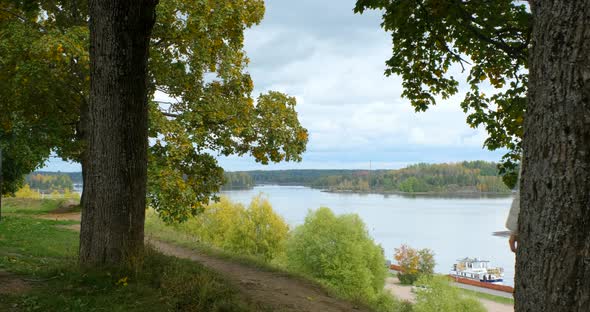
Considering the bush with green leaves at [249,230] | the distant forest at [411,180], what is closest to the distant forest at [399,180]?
the distant forest at [411,180]

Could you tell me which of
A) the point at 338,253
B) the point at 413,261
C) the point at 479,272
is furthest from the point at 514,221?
the point at 479,272

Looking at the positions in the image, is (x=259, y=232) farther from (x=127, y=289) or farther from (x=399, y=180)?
(x=399, y=180)

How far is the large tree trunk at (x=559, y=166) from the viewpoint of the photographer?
2408 millimetres

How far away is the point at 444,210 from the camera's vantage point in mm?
110500

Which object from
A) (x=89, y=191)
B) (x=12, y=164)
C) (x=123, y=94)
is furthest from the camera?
(x=12, y=164)

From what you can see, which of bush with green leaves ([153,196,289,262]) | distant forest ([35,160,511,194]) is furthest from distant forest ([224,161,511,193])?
bush with green leaves ([153,196,289,262])

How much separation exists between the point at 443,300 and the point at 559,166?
39.8 metres

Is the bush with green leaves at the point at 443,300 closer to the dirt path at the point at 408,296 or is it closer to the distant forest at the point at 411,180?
the dirt path at the point at 408,296

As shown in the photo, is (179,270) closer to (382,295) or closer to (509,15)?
(509,15)

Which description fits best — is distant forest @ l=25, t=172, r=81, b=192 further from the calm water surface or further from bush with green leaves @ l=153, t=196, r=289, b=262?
bush with green leaves @ l=153, t=196, r=289, b=262

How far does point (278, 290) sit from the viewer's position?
9.07 m

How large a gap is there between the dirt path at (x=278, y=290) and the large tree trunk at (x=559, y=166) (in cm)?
478

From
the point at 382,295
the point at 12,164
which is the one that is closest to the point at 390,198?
the point at 382,295

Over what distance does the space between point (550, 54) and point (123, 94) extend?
5123 millimetres
